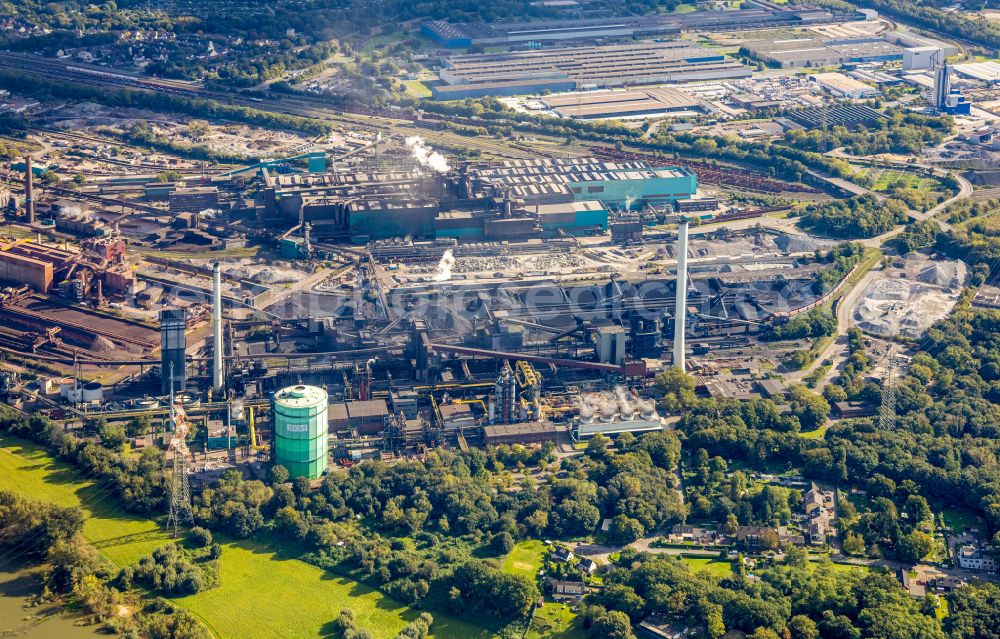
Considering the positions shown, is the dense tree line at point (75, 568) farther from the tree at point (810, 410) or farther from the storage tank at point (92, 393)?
the tree at point (810, 410)

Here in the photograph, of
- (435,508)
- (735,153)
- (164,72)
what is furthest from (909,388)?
(164,72)

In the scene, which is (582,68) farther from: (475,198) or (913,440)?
(913,440)

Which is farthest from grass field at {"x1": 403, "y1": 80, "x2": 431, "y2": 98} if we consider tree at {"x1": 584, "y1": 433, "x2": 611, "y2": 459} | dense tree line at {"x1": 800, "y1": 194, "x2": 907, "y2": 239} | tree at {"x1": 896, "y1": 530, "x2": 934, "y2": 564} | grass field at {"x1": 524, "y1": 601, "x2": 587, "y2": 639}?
grass field at {"x1": 524, "y1": 601, "x2": 587, "y2": 639}

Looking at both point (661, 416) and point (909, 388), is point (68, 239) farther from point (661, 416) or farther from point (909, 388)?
point (909, 388)

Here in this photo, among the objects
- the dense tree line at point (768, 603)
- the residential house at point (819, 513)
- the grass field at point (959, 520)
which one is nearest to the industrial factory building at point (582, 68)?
the residential house at point (819, 513)

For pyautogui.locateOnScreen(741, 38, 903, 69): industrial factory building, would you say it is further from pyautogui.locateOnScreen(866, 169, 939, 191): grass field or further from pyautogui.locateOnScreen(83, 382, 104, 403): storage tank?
pyautogui.locateOnScreen(83, 382, 104, 403): storage tank
